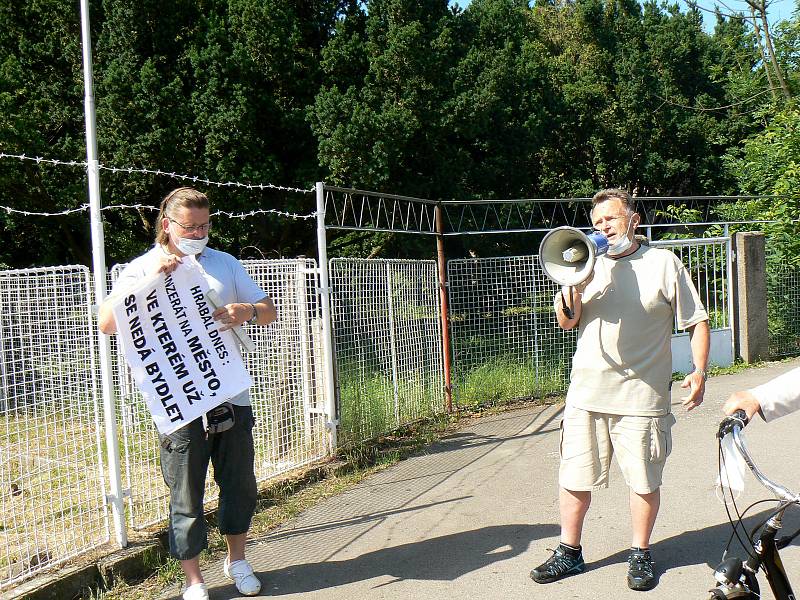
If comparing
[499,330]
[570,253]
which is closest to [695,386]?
[570,253]

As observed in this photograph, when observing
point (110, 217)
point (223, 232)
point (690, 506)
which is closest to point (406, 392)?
point (690, 506)

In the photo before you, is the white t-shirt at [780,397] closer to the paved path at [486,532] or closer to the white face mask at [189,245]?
the paved path at [486,532]

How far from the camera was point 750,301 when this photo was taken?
12.0 metres

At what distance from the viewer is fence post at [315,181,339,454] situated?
668cm

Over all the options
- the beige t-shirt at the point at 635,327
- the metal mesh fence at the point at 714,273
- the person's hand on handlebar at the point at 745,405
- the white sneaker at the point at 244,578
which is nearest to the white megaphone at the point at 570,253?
the beige t-shirt at the point at 635,327

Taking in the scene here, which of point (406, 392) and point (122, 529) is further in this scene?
point (406, 392)

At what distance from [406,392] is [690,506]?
343cm

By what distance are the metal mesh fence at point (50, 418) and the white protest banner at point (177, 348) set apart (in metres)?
0.72

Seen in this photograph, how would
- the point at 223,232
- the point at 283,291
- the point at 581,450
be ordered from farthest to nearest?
the point at 223,232 < the point at 283,291 < the point at 581,450

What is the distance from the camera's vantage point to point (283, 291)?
6.47 meters

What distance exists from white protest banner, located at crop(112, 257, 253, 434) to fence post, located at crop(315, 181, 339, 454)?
8.64 feet

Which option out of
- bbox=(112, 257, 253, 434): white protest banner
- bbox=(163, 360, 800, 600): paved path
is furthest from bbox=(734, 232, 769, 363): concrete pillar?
bbox=(112, 257, 253, 434): white protest banner

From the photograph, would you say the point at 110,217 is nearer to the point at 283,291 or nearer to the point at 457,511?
the point at 283,291

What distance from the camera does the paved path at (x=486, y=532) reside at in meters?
4.21
